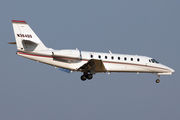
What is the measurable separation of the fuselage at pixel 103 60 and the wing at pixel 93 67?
444 mm

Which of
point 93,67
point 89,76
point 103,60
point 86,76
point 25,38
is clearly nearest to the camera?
point 25,38

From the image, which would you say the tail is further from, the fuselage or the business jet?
the fuselage

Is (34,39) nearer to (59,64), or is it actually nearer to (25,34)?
(25,34)

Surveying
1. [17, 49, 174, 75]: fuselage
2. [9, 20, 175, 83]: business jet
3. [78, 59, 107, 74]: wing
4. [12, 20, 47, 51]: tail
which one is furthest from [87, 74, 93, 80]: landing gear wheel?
[12, 20, 47, 51]: tail

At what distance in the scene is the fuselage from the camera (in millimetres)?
24766

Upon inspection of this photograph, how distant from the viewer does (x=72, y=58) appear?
25.0m

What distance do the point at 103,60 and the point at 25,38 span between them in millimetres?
6708

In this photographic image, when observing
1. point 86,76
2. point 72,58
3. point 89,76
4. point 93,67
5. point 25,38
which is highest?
point 25,38

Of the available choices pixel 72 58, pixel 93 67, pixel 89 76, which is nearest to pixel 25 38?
pixel 72 58

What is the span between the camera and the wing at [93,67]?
24784 millimetres

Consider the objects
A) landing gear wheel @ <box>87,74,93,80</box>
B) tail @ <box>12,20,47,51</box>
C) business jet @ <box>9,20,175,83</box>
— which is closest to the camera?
tail @ <box>12,20,47,51</box>

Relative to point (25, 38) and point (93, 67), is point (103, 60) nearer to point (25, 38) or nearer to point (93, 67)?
point (93, 67)

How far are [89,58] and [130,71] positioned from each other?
432 cm

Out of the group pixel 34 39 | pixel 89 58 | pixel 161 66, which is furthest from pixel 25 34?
pixel 161 66
